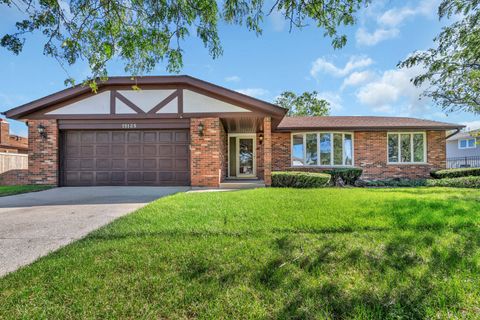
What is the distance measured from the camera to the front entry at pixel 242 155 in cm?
1316

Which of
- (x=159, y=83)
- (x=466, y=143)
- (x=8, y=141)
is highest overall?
(x=159, y=83)

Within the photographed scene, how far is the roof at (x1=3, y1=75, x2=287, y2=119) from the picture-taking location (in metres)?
9.09

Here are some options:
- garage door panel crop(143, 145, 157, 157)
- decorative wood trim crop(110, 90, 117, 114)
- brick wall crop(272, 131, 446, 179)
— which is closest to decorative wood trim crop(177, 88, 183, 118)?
garage door panel crop(143, 145, 157, 157)

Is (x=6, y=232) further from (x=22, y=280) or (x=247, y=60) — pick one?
(x=247, y=60)

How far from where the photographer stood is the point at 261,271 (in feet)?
8.30

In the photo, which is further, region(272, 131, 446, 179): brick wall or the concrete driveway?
region(272, 131, 446, 179): brick wall

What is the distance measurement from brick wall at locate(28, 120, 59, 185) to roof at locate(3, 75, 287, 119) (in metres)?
0.76

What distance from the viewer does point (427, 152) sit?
12531 mm

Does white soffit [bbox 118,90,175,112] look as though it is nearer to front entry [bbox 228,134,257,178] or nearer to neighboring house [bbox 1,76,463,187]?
neighboring house [bbox 1,76,463,187]

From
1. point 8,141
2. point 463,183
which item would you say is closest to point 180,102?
point 463,183

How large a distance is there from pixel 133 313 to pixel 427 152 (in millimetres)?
15000

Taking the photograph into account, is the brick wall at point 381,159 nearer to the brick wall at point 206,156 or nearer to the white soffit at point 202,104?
the brick wall at point 206,156

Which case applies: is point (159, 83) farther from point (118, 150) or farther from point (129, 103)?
point (118, 150)

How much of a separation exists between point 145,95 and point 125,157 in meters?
2.62
